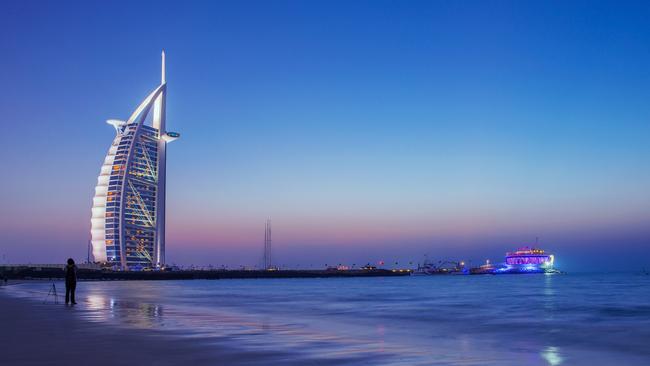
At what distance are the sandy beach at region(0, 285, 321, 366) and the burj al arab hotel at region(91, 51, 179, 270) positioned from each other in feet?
512

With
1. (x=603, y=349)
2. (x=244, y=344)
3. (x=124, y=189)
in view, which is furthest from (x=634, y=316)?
(x=124, y=189)

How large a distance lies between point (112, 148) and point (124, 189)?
1397 cm

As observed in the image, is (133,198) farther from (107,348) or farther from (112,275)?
(107,348)

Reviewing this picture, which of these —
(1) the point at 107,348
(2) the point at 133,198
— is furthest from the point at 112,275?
(1) the point at 107,348

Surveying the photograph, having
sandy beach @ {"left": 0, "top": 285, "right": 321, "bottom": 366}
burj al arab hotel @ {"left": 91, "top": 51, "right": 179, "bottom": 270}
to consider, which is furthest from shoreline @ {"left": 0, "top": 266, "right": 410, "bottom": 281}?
sandy beach @ {"left": 0, "top": 285, "right": 321, "bottom": 366}

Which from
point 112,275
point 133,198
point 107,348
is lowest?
point 112,275

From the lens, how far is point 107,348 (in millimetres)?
11812

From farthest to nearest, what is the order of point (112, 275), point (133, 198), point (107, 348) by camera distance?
1. point (133, 198)
2. point (112, 275)
3. point (107, 348)

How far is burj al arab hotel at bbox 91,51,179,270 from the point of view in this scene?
544 ft

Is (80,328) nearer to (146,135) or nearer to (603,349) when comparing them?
(603,349)

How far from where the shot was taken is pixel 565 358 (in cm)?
1376

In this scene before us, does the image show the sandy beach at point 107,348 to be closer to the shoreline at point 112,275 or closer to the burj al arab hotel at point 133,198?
the shoreline at point 112,275

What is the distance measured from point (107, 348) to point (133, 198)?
165m

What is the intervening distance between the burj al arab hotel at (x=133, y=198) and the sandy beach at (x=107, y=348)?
15612cm
